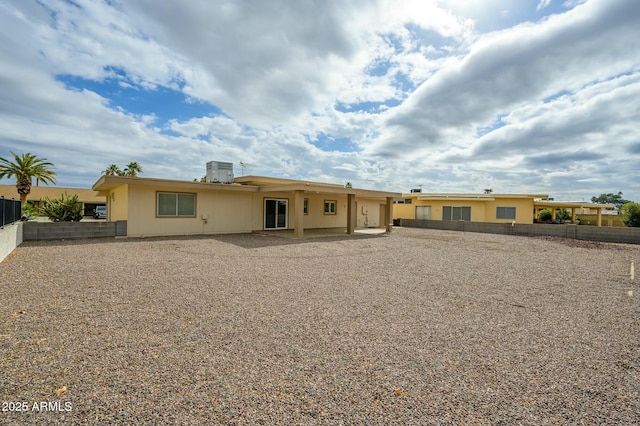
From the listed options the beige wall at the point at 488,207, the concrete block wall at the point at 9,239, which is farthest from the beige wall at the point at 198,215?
the beige wall at the point at 488,207

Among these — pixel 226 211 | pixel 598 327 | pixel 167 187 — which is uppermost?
pixel 167 187

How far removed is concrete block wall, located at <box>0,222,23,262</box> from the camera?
793 centimetres

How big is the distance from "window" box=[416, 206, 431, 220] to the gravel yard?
64.2ft

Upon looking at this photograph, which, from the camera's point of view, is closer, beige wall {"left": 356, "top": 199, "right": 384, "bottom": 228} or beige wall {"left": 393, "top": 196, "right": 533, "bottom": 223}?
beige wall {"left": 356, "top": 199, "right": 384, "bottom": 228}

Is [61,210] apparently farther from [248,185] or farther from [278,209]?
[278,209]

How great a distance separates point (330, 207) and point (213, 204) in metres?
8.41

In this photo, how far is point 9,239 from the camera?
887cm

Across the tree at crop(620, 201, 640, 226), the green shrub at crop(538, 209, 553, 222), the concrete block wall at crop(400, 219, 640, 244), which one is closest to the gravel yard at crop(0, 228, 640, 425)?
the concrete block wall at crop(400, 219, 640, 244)

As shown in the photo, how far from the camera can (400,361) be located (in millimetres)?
3199

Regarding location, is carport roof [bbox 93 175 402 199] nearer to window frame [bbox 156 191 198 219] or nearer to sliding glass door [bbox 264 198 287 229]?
window frame [bbox 156 191 198 219]

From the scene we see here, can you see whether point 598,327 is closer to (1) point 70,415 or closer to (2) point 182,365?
(2) point 182,365

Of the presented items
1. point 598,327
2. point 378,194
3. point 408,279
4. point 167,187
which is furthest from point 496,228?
point 167,187

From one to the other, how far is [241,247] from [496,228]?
1720 centimetres

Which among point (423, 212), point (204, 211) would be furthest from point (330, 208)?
point (423, 212)
